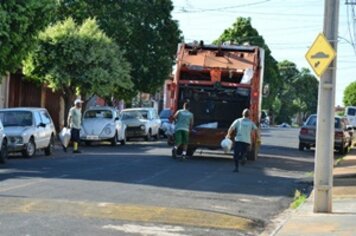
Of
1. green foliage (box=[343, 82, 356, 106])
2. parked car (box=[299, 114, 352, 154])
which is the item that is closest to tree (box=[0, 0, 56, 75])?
parked car (box=[299, 114, 352, 154])

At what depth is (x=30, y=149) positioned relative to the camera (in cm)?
2295

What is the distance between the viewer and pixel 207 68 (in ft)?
75.7

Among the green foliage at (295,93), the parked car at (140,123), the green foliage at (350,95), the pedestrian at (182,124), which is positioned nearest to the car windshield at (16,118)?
the pedestrian at (182,124)

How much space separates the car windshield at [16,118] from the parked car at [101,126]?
6.90 metres

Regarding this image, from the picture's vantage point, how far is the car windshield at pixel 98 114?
3183cm

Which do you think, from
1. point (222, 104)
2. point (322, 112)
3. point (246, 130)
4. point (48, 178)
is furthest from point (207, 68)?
point (322, 112)

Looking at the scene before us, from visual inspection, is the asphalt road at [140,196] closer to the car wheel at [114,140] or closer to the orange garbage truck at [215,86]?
the orange garbage truck at [215,86]

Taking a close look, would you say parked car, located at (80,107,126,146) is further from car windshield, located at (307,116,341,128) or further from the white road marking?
the white road marking

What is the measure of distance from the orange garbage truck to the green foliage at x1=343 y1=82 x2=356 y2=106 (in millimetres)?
88188

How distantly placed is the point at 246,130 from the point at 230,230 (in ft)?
29.5

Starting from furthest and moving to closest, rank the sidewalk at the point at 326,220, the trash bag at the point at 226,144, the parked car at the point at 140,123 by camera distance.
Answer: the parked car at the point at 140,123
the trash bag at the point at 226,144
the sidewalk at the point at 326,220

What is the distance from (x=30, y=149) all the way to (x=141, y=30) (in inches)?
731

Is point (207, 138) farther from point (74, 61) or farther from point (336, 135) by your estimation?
point (74, 61)

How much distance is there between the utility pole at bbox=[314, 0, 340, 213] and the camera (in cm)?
1230
